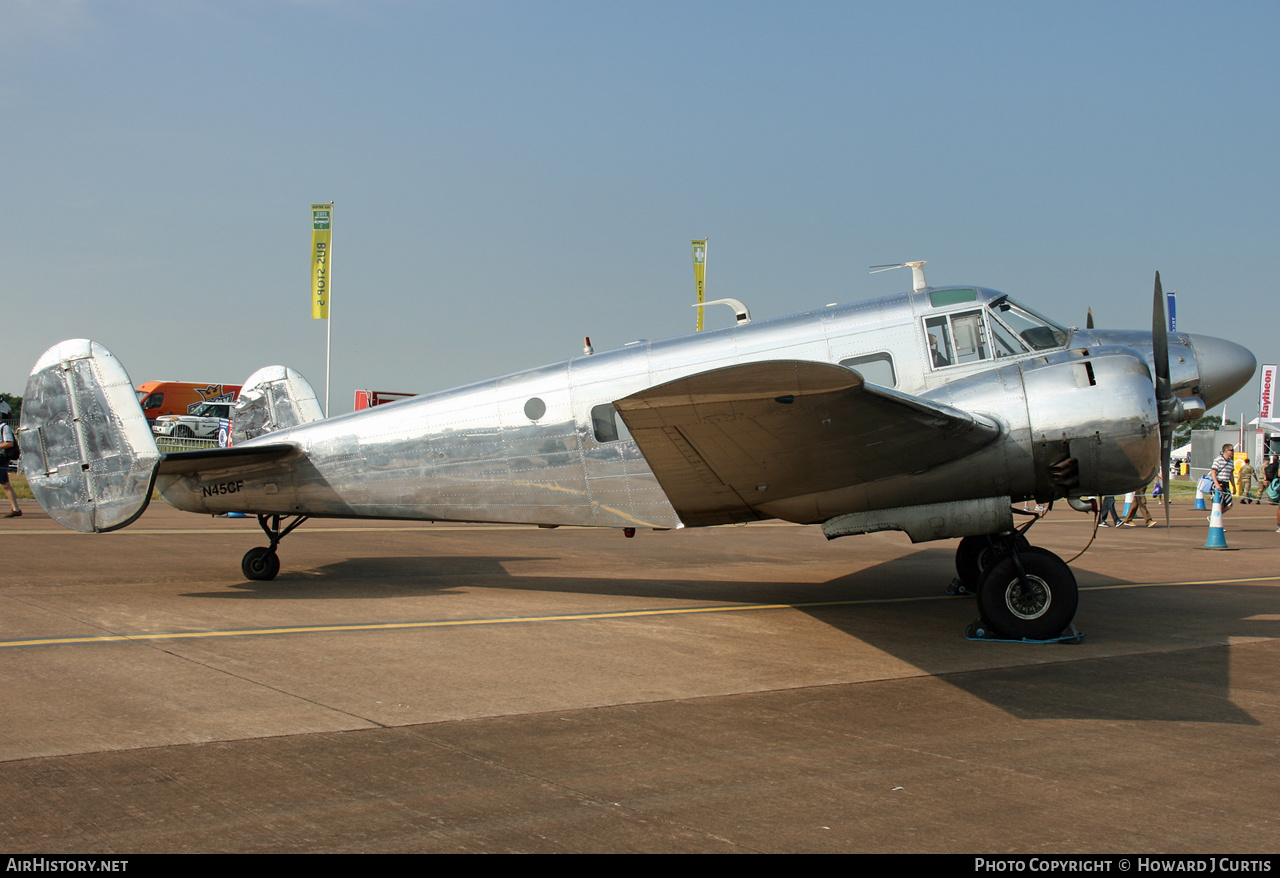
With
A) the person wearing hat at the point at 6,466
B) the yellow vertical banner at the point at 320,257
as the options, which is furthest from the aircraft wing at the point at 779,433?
the yellow vertical banner at the point at 320,257

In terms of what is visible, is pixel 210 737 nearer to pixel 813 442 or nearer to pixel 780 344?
pixel 813 442

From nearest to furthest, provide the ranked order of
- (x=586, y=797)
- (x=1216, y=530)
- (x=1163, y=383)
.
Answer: (x=586, y=797), (x=1163, y=383), (x=1216, y=530)

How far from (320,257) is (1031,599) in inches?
1314

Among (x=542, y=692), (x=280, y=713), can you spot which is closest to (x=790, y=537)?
(x=542, y=692)

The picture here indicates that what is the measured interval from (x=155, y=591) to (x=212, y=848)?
292 inches

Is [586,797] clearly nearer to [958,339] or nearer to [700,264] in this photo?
[958,339]

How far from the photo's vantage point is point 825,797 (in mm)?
4371

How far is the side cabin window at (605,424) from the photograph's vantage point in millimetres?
9391

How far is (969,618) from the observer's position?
9648mm

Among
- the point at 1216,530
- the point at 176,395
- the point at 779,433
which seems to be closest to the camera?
the point at 779,433

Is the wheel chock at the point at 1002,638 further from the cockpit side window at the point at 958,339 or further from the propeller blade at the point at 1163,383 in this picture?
the cockpit side window at the point at 958,339

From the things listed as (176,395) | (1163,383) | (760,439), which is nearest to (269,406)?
(760,439)

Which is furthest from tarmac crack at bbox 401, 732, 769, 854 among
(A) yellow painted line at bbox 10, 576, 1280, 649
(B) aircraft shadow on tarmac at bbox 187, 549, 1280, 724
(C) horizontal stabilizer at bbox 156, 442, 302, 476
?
(C) horizontal stabilizer at bbox 156, 442, 302, 476

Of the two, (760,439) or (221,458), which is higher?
(760,439)
